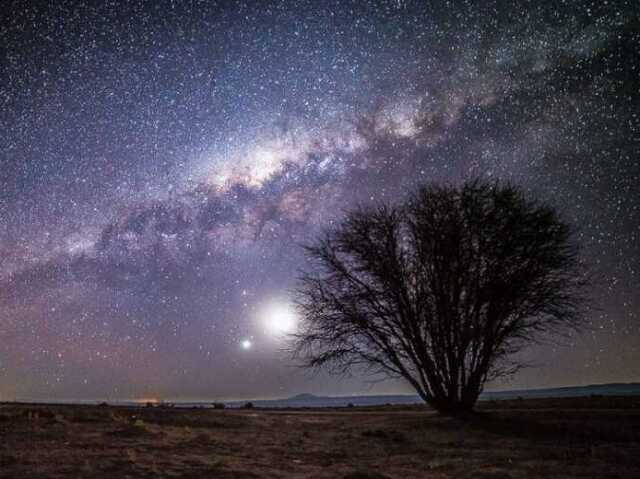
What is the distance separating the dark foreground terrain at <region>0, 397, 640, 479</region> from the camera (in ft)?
17.4

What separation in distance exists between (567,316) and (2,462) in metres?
13.9

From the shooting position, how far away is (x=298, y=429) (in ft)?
37.2

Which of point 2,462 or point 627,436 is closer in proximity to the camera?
point 2,462

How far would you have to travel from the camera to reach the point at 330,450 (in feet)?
26.4

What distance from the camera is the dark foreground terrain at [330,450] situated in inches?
209

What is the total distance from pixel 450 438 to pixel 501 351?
549cm

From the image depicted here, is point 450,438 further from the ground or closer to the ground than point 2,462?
closer to the ground

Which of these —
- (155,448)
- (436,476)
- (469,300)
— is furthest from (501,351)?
(155,448)

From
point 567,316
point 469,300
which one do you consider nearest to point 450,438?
point 469,300

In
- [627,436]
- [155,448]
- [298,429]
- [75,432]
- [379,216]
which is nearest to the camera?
[155,448]

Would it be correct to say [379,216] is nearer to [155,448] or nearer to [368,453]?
[368,453]

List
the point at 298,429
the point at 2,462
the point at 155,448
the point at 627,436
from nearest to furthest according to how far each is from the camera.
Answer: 1. the point at 2,462
2. the point at 155,448
3. the point at 627,436
4. the point at 298,429

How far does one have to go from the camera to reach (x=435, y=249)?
47.8 ft

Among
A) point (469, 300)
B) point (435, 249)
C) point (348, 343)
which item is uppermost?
point (435, 249)
